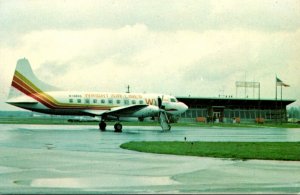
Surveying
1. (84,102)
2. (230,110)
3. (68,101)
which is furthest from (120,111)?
(230,110)

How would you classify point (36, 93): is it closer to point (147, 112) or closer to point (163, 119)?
point (147, 112)

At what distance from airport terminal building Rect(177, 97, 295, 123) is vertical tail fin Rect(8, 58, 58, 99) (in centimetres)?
6470

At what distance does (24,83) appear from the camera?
45.1m

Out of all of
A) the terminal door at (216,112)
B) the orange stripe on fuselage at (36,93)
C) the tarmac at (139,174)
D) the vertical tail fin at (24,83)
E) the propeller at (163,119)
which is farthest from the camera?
the terminal door at (216,112)

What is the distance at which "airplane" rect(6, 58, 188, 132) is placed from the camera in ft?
147

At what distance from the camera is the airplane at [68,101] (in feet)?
147

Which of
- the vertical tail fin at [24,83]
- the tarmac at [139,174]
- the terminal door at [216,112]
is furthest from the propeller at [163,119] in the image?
the terminal door at [216,112]

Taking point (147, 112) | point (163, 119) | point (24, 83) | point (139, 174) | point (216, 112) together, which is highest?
point (24, 83)

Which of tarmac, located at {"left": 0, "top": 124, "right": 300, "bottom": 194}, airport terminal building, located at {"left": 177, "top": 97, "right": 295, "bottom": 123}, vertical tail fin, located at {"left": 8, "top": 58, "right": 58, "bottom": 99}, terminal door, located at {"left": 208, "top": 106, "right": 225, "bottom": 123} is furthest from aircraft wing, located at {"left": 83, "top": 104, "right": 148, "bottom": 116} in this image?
terminal door, located at {"left": 208, "top": 106, "right": 225, "bottom": 123}

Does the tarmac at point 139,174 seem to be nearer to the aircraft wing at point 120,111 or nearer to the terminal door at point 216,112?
the aircraft wing at point 120,111

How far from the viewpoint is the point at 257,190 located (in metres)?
11.1

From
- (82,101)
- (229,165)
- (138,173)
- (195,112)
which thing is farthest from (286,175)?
(195,112)

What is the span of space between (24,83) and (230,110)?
73.7 metres

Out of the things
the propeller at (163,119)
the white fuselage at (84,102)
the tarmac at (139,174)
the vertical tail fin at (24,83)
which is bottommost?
the tarmac at (139,174)
